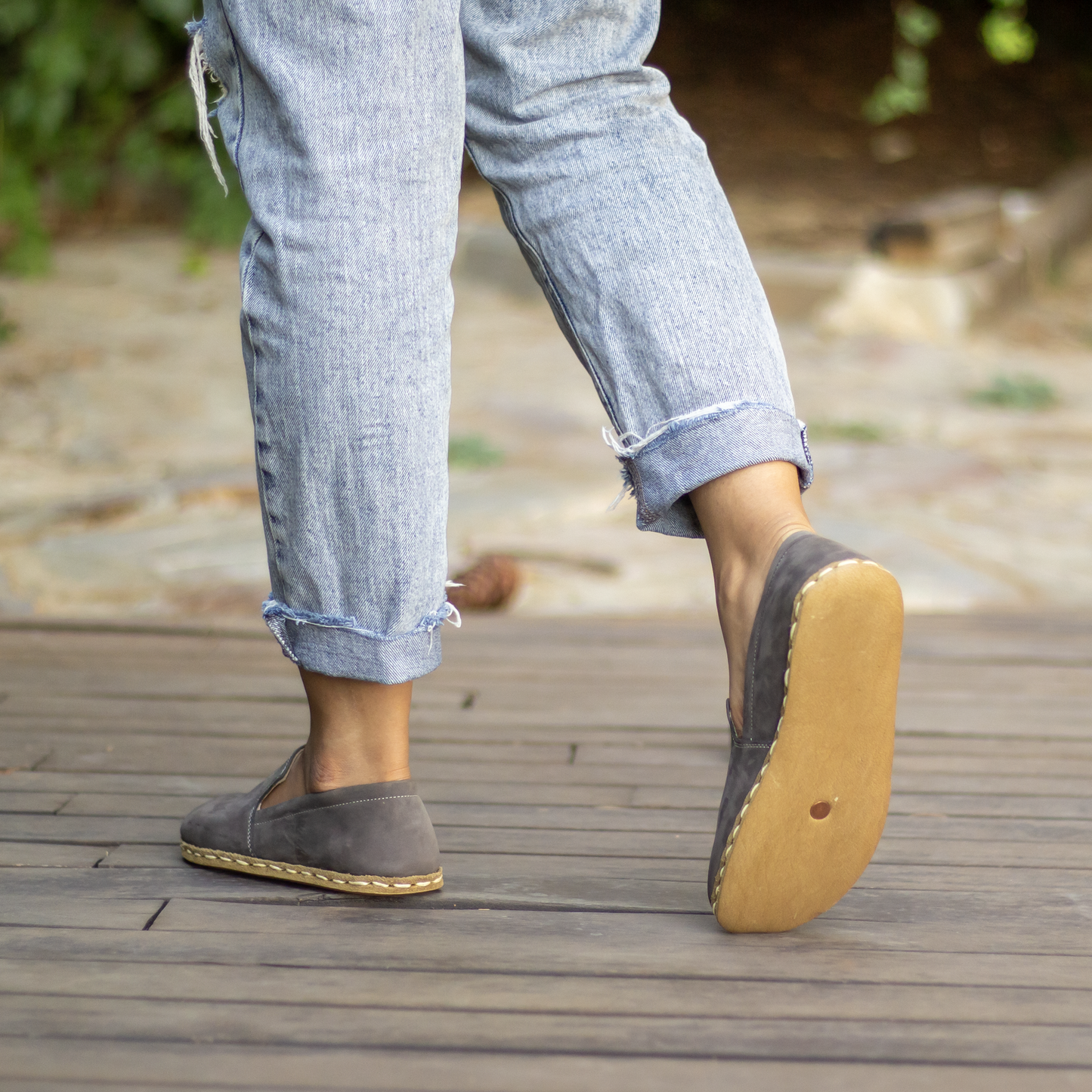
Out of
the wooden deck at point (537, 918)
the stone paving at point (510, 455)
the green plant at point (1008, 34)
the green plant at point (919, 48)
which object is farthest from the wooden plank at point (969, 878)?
the green plant at point (1008, 34)

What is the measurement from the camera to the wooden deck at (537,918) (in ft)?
2.49

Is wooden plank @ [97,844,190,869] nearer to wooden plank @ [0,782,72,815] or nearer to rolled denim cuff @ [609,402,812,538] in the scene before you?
wooden plank @ [0,782,72,815]

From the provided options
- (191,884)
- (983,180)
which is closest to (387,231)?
(191,884)

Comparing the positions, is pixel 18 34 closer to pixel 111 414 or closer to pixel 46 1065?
pixel 111 414

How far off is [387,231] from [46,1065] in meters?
0.55

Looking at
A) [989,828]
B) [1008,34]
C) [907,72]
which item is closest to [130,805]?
[989,828]

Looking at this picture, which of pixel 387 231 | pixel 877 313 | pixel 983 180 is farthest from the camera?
pixel 983 180

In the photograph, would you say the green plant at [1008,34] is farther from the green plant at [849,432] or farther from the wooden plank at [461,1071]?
the wooden plank at [461,1071]

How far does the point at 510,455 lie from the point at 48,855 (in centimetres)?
241

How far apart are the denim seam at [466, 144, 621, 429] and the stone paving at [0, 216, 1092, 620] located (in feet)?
3.35

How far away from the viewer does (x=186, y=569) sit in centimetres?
230

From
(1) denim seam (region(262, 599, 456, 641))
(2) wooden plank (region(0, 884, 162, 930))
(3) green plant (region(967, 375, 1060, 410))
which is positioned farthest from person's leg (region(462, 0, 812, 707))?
(3) green plant (region(967, 375, 1060, 410))

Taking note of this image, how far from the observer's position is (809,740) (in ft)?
2.84

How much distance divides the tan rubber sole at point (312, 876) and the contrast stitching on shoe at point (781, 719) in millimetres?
218
